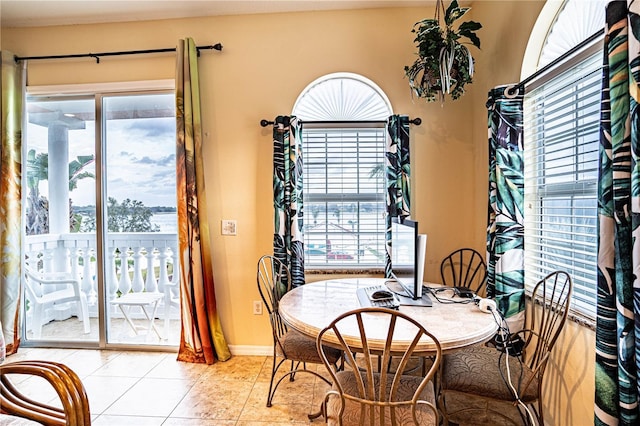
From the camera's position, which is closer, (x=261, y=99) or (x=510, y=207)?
(x=510, y=207)

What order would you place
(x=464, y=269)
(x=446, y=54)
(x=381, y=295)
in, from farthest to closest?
(x=464, y=269) → (x=446, y=54) → (x=381, y=295)

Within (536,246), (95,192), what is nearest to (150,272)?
(95,192)

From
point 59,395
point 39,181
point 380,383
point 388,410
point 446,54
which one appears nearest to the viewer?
point 59,395

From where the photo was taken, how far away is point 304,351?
1832mm

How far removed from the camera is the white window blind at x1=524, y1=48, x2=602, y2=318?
1.51 metres

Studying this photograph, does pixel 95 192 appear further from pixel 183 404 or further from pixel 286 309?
pixel 286 309

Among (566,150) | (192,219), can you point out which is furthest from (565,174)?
(192,219)

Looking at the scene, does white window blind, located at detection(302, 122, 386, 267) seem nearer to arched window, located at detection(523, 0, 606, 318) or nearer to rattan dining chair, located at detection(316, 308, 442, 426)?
arched window, located at detection(523, 0, 606, 318)

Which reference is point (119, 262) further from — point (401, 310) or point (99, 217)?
point (401, 310)

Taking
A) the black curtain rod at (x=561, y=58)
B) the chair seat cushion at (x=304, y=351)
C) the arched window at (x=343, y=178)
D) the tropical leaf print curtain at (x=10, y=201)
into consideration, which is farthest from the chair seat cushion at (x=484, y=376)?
the tropical leaf print curtain at (x=10, y=201)

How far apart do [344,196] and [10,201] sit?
282 centimetres

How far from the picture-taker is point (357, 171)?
9.14ft

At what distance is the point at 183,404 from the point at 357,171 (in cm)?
210

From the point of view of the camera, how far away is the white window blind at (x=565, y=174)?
1512 mm
